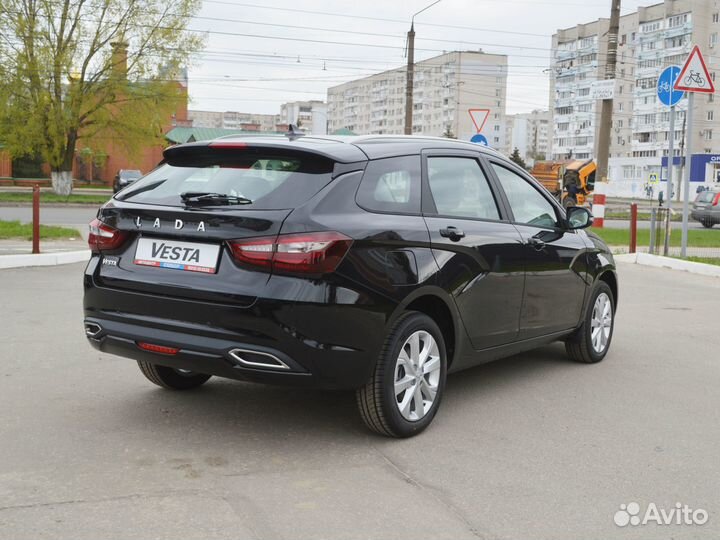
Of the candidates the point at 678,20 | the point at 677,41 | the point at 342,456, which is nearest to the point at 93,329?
the point at 342,456

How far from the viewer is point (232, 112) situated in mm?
176125

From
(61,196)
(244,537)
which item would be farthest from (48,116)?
(244,537)

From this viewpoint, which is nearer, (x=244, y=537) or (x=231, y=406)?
(x=244, y=537)

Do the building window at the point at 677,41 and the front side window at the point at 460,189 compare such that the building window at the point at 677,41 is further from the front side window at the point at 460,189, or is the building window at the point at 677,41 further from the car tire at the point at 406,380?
the car tire at the point at 406,380

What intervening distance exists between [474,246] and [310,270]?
4.67ft

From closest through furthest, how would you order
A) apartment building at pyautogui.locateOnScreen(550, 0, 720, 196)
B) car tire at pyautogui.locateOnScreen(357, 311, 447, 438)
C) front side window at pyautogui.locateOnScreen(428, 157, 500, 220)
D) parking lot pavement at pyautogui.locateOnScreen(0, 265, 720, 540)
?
parking lot pavement at pyautogui.locateOnScreen(0, 265, 720, 540) < car tire at pyautogui.locateOnScreen(357, 311, 447, 438) < front side window at pyautogui.locateOnScreen(428, 157, 500, 220) < apartment building at pyautogui.locateOnScreen(550, 0, 720, 196)

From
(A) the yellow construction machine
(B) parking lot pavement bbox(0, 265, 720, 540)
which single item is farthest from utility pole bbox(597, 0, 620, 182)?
(B) parking lot pavement bbox(0, 265, 720, 540)

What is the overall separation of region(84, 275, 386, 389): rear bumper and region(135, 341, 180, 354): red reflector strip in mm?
17

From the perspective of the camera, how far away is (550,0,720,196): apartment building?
9612cm

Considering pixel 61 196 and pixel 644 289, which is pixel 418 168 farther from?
pixel 61 196

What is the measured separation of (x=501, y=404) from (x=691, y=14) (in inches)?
3999

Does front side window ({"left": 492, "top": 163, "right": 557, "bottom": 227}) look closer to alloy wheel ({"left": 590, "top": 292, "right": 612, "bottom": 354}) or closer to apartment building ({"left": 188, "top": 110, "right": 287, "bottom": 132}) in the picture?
alloy wheel ({"left": 590, "top": 292, "right": 612, "bottom": 354})

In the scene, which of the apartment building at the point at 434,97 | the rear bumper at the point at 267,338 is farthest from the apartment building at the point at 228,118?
the rear bumper at the point at 267,338

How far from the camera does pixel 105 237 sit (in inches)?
189
